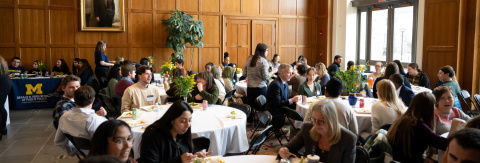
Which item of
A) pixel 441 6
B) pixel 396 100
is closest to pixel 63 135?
pixel 396 100

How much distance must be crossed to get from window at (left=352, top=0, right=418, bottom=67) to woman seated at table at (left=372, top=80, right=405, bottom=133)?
Result: 742cm

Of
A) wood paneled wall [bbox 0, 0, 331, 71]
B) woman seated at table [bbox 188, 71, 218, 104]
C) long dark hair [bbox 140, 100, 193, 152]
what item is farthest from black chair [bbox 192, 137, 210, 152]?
wood paneled wall [bbox 0, 0, 331, 71]

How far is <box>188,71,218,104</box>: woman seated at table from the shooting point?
18.0 feet

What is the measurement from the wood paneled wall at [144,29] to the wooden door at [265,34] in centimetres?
23

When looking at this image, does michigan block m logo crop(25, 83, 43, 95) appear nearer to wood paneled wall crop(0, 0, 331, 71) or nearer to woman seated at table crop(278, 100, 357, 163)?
wood paneled wall crop(0, 0, 331, 71)

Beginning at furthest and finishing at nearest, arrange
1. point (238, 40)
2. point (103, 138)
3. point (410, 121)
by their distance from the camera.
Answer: point (238, 40)
point (410, 121)
point (103, 138)

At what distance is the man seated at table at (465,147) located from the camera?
6.22ft

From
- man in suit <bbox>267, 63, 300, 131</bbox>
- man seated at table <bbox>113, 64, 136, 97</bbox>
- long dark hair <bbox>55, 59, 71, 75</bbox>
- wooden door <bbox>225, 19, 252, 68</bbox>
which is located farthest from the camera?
wooden door <bbox>225, 19, 252, 68</bbox>

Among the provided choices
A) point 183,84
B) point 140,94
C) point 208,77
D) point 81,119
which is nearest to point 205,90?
point 208,77

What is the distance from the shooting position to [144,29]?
40.4 feet

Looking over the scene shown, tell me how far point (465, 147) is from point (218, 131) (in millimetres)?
2605

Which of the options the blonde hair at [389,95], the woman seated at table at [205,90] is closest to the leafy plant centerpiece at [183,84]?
the woman seated at table at [205,90]

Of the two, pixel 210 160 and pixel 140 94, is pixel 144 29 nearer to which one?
pixel 140 94

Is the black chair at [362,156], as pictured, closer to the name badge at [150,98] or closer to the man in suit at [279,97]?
the man in suit at [279,97]
